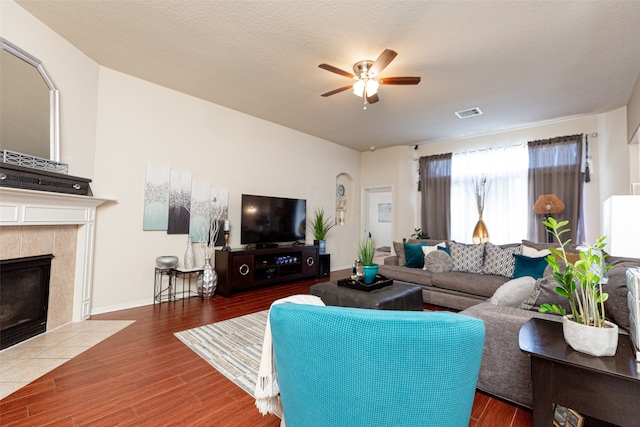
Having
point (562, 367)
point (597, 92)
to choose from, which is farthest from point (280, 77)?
point (597, 92)

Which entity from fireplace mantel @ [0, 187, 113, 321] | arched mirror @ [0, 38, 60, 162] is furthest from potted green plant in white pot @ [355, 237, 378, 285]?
arched mirror @ [0, 38, 60, 162]

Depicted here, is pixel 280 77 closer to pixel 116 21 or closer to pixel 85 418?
pixel 116 21

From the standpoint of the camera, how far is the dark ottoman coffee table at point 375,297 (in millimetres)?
2598

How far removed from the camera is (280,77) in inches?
136

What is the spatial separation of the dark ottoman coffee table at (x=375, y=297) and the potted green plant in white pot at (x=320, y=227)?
8.64ft

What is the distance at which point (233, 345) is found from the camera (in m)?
2.47

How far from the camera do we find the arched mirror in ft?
7.41

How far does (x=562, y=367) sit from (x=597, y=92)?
4375 millimetres

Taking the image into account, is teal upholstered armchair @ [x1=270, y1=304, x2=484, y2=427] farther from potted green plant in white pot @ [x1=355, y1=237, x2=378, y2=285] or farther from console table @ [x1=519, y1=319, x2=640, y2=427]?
potted green plant in white pot @ [x1=355, y1=237, x2=378, y2=285]

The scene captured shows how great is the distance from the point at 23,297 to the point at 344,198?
18.4ft

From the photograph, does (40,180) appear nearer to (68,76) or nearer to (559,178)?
(68,76)

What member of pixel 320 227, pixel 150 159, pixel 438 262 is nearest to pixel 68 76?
pixel 150 159

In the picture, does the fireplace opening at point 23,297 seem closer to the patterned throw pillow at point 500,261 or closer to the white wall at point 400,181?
the patterned throw pillow at point 500,261

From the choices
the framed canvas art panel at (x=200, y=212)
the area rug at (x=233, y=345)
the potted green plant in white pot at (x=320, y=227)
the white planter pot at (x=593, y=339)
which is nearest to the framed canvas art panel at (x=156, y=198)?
the framed canvas art panel at (x=200, y=212)
